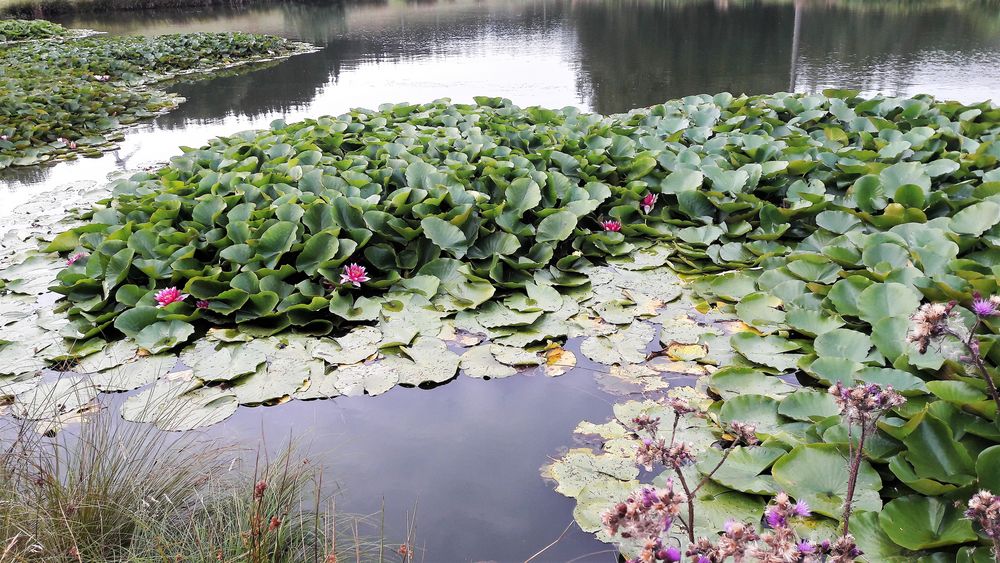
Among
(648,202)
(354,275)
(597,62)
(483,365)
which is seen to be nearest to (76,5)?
(597,62)

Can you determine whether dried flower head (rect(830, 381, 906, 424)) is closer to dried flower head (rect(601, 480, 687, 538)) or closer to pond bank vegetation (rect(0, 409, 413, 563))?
dried flower head (rect(601, 480, 687, 538))

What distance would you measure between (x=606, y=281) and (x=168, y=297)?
224 cm

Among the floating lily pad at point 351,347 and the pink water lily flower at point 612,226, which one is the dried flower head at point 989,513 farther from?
the pink water lily flower at point 612,226

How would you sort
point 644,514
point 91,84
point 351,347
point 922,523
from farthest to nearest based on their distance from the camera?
1. point 91,84
2. point 351,347
3. point 922,523
4. point 644,514

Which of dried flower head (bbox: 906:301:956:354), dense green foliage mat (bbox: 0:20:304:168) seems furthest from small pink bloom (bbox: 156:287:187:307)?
dense green foliage mat (bbox: 0:20:304:168)

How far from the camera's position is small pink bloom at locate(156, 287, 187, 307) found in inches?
123

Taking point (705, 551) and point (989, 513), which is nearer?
point (989, 513)

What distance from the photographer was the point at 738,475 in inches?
79.4

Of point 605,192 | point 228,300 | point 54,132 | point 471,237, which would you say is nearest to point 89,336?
point 228,300

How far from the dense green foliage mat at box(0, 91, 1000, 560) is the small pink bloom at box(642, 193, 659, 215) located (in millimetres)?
18

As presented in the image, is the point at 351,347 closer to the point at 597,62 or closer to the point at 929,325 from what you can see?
the point at 929,325

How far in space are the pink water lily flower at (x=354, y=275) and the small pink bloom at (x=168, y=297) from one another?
0.79m

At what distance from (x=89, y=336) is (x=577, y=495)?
8.04 ft

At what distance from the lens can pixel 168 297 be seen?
10.3 ft
